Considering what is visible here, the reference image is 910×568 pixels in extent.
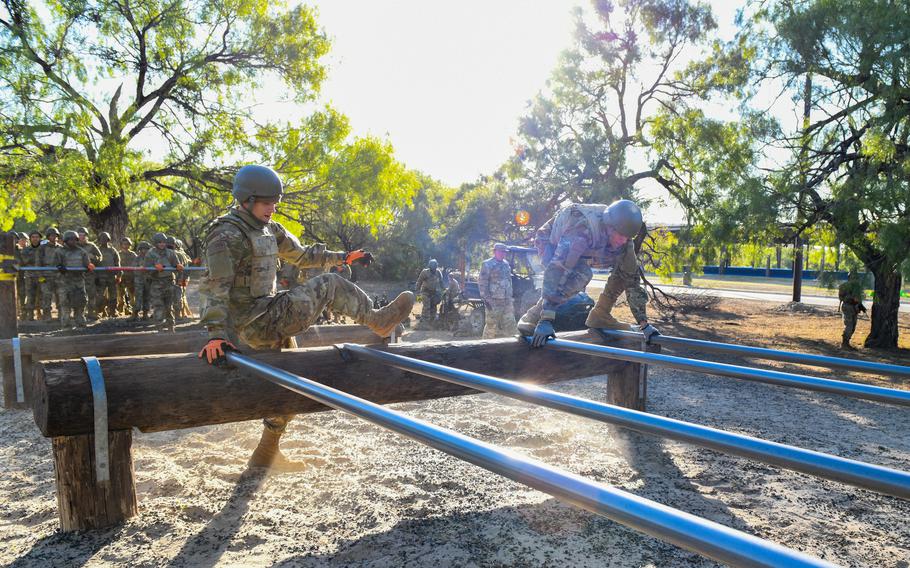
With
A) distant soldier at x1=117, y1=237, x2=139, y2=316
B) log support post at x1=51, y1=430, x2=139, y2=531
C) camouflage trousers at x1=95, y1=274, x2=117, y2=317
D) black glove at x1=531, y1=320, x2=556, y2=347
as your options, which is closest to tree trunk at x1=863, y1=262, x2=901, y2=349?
black glove at x1=531, y1=320, x2=556, y2=347

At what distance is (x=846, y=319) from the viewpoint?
10.1 meters

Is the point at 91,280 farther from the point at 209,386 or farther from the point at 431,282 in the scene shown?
the point at 209,386

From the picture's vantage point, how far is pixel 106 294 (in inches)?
531

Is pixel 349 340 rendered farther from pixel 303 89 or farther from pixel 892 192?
pixel 303 89

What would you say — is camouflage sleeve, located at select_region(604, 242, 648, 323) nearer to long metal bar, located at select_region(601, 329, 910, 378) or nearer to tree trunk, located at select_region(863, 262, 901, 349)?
long metal bar, located at select_region(601, 329, 910, 378)

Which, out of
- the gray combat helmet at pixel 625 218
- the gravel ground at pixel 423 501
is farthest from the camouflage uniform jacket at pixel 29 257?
the gray combat helmet at pixel 625 218

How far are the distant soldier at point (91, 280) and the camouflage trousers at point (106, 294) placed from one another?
138mm

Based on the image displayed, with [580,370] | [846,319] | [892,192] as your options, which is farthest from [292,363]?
[846,319]

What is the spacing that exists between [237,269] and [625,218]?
8.96 feet

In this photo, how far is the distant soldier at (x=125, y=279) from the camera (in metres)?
13.1

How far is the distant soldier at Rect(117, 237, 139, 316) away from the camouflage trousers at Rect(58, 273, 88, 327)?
1.57 m

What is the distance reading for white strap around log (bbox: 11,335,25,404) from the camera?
5.06m

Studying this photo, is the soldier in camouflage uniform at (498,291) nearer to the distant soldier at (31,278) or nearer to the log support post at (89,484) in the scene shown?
the log support post at (89,484)

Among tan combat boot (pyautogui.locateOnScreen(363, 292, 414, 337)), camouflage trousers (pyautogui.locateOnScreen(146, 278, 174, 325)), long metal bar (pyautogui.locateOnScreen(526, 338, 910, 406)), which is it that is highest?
tan combat boot (pyautogui.locateOnScreen(363, 292, 414, 337))
